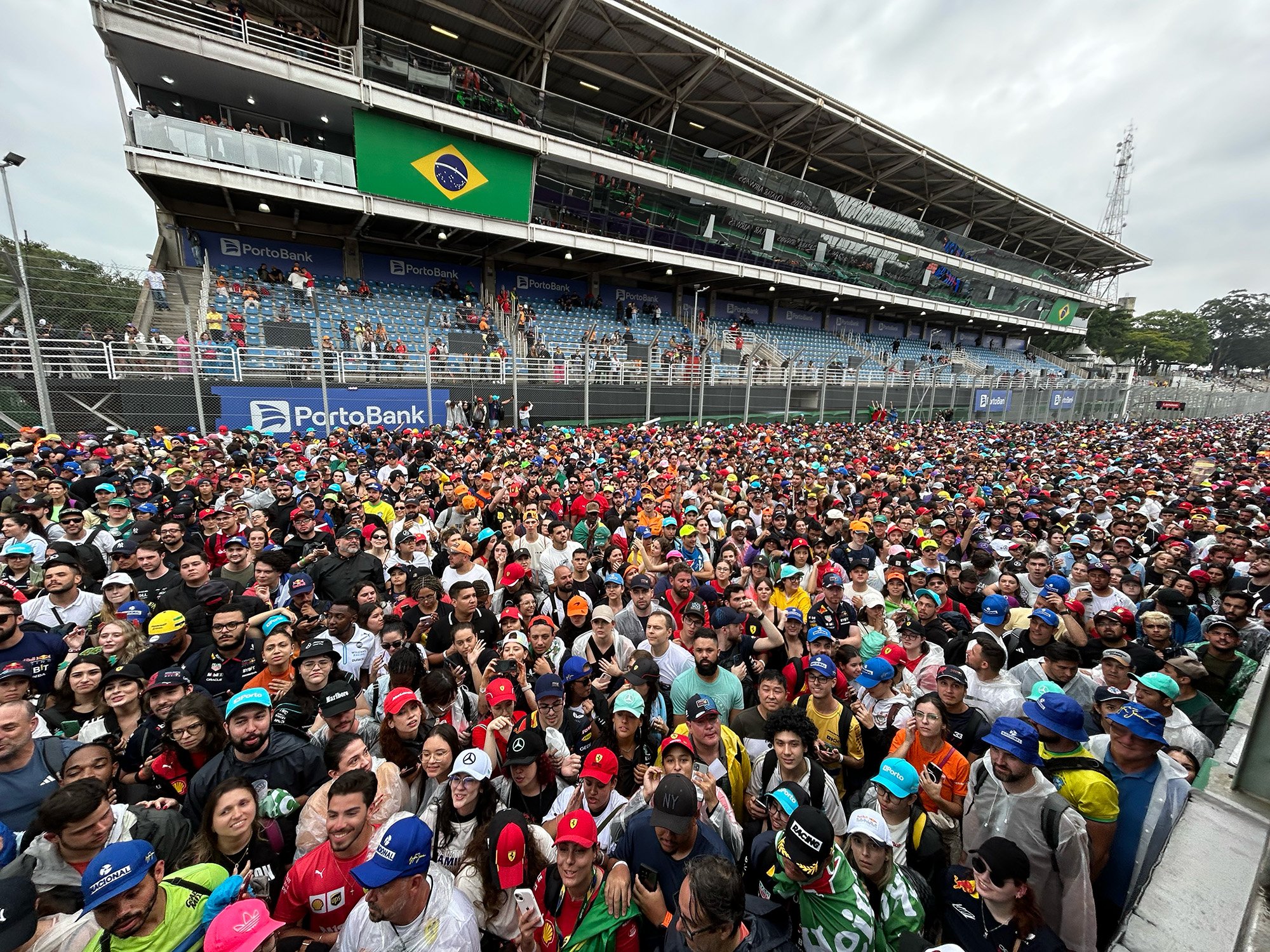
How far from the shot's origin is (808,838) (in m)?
2.08

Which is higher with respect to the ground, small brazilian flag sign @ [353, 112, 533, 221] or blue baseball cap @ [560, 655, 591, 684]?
small brazilian flag sign @ [353, 112, 533, 221]

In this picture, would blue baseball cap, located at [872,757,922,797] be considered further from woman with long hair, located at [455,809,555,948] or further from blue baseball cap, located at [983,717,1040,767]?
woman with long hair, located at [455,809,555,948]

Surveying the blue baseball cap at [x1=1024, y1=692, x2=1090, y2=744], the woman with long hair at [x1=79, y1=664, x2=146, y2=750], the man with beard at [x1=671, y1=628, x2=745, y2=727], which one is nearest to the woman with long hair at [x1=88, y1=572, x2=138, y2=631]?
the woman with long hair at [x1=79, y1=664, x2=146, y2=750]

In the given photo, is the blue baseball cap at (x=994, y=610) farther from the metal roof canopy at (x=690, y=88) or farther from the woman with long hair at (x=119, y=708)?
the metal roof canopy at (x=690, y=88)

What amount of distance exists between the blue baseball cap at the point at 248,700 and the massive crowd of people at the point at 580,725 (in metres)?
0.02

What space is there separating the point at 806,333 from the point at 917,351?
13.2 metres

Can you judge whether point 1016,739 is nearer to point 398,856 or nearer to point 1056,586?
point 398,856

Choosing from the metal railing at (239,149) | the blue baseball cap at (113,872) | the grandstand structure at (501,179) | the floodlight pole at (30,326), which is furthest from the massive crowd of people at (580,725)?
the metal railing at (239,149)

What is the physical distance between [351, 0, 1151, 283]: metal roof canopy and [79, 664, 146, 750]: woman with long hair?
2431 centimetres

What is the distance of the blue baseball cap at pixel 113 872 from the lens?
1.82 m

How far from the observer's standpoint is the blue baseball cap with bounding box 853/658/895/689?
3717mm

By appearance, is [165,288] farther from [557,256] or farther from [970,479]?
[970,479]

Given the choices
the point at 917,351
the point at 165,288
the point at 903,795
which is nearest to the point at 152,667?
the point at 903,795

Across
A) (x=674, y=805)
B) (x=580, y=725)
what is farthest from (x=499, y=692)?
(x=674, y=805)
